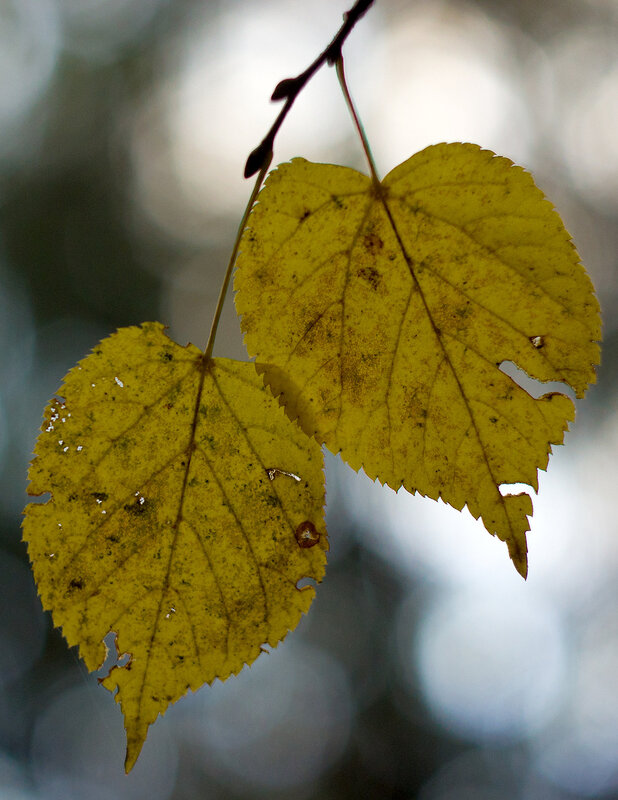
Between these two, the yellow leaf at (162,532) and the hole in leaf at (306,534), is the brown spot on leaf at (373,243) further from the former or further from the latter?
the hole in leaf at (306,534)

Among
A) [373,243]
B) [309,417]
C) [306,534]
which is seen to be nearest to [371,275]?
[373,243]

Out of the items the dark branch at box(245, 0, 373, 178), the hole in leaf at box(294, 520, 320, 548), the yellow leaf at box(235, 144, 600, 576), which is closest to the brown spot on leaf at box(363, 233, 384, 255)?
the yellow leaf at box(235, 144, 600, 576)

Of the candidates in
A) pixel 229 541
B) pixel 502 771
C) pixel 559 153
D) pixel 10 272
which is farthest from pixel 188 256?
pixel 502 771

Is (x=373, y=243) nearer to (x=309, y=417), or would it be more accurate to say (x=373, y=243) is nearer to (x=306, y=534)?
(x=309, y=417)

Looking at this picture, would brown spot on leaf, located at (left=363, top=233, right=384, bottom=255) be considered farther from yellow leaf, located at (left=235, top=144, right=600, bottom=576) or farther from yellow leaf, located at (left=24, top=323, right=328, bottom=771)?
yellow leaf, located at (left=24, top=323, right=328, bottom=771)

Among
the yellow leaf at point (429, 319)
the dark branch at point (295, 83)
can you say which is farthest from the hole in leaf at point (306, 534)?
the dark branch at point (295, 83)
